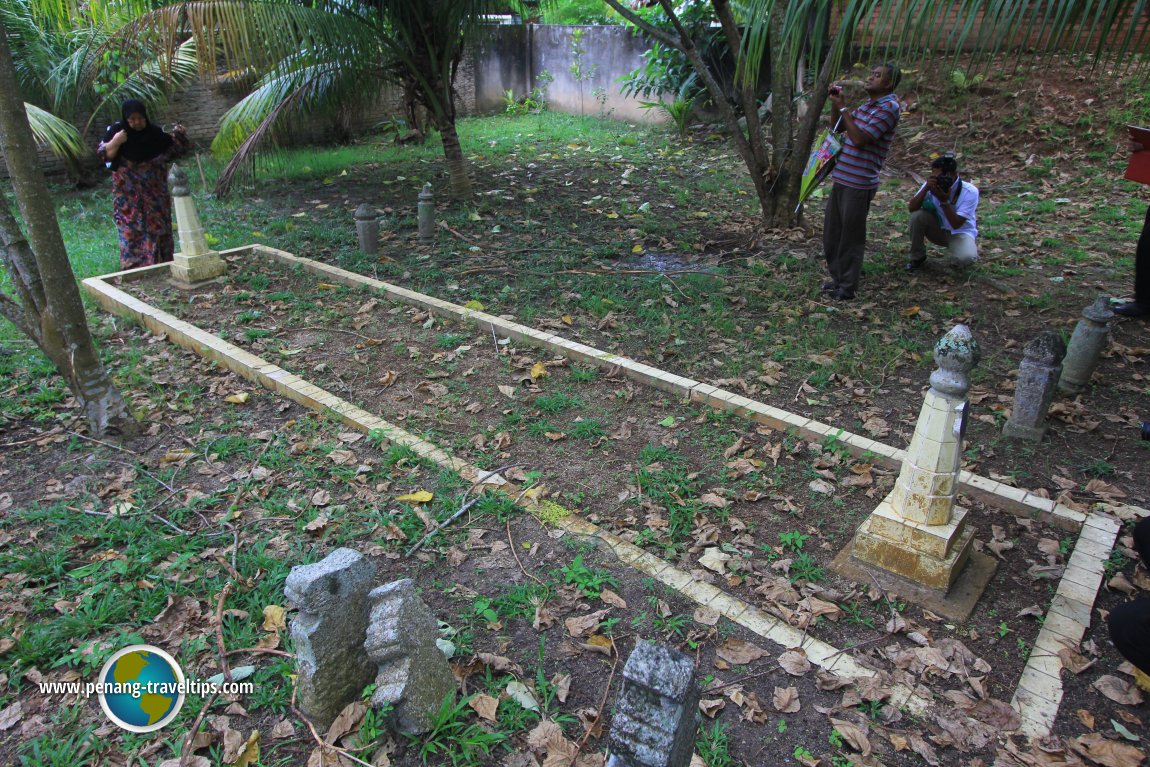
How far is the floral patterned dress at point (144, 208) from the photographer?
6.55m

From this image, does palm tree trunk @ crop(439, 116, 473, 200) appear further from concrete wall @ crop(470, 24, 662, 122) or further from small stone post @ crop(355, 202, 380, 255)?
concrete wall @ crop(470, 24, 662, 122)

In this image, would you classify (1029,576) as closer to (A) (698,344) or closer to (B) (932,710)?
(B) (932,710)

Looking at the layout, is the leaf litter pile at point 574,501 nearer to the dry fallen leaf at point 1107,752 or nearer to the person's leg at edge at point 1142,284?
the dry fallen leaf at point 1107,752

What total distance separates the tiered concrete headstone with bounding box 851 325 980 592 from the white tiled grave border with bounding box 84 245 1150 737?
0.44m

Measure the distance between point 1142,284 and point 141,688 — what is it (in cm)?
685

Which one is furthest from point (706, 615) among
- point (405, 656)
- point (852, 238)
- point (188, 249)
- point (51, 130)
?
point (51, 130)

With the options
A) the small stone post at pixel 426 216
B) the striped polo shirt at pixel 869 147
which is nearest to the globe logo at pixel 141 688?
the striped polo shirt at pixel 869 147

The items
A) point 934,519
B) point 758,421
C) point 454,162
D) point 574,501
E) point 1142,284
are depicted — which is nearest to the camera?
point 934,519

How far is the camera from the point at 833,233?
600 centimetres

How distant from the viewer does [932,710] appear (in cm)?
252

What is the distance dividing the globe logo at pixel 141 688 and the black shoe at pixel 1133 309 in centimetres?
652

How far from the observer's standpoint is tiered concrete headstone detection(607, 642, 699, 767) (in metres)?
1.67

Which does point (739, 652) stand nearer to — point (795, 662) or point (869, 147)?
point (795, 662)

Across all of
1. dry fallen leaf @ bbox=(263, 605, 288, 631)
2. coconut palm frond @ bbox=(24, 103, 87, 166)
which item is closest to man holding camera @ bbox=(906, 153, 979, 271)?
dry fallen leaf @ bbox=(263, 605, 288, 631)
